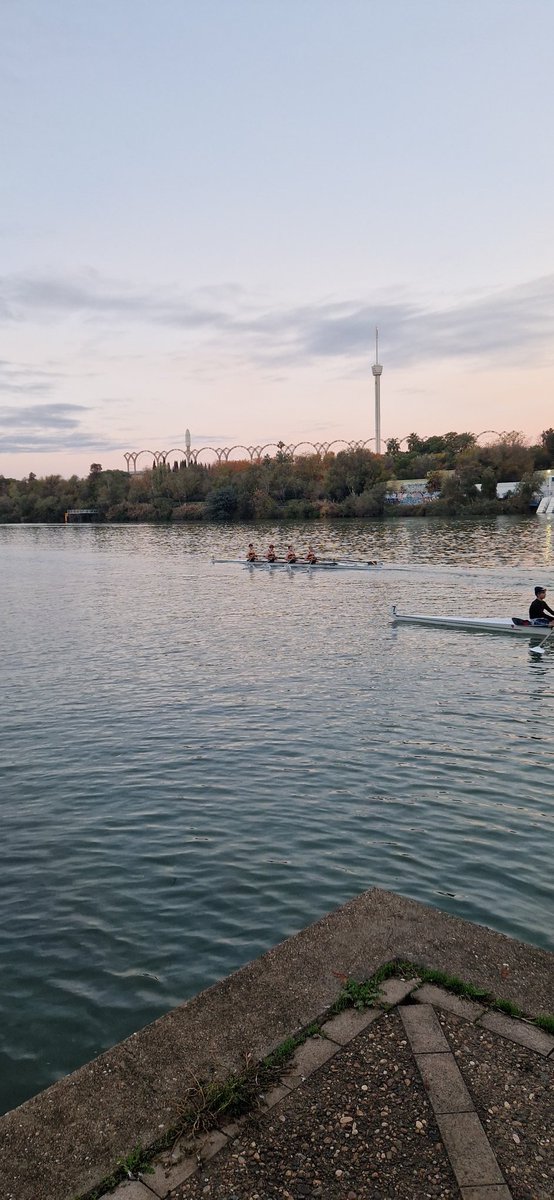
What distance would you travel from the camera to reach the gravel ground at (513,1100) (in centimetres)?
466

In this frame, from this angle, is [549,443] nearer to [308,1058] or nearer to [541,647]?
[541,647]

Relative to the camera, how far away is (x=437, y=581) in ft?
146

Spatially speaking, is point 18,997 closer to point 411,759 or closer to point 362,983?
point 362,983

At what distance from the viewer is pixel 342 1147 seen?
191 inches

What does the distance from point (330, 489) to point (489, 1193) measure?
141 m

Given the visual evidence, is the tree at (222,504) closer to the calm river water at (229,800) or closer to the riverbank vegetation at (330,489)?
the riverbank vegetation at (330,489)

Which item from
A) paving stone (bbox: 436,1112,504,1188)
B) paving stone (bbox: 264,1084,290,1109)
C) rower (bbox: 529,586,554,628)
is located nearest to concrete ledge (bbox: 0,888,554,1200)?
paving stone (bbox: 264,1084,290,1109)

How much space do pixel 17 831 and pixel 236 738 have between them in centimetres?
524

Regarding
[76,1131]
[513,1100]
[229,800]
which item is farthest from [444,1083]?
[229,800]

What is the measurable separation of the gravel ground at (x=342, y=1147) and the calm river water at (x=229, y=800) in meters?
2.50

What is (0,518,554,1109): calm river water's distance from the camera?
328 inches

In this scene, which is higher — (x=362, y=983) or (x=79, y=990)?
(x=362, y=983)

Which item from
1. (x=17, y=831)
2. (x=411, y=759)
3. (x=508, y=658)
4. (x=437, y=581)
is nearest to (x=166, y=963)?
(x=17, y=831)

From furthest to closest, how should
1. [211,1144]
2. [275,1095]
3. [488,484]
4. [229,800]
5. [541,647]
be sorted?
[488,484], [541,647], [229,800], [275,1095], [211,1144]
